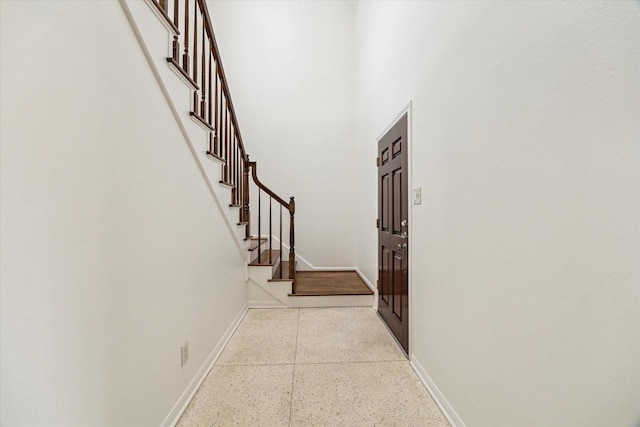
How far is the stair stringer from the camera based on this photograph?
120 cm

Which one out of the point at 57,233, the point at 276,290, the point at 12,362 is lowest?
the point at 276,290

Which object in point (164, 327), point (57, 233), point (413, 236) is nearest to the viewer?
point (57, 233)

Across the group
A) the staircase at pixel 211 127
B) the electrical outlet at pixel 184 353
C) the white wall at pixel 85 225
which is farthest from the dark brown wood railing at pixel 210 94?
the electrical outlet at pixel 184 353

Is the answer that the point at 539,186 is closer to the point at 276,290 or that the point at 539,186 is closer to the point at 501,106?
the point at 501,106

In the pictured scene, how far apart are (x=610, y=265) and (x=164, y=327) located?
5.78 ft

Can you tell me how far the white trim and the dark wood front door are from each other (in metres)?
1.49

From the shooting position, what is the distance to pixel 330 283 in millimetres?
3605

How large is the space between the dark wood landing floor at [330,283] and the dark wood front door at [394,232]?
495 millimetres

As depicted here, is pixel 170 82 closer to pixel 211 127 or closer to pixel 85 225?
pixel 211 127

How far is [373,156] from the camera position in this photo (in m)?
3.26

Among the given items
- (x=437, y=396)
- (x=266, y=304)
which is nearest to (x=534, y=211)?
(x=437, y=396)

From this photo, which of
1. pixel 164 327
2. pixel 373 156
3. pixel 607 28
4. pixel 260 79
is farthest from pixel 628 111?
pixel 260 79

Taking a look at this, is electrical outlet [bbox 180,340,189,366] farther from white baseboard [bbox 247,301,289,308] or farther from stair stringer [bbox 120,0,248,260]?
white baseboard [bbox 247,301,289,308]

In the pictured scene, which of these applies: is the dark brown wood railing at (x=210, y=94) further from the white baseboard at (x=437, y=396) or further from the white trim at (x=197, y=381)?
the white baseboard at (x=437, y=396)
